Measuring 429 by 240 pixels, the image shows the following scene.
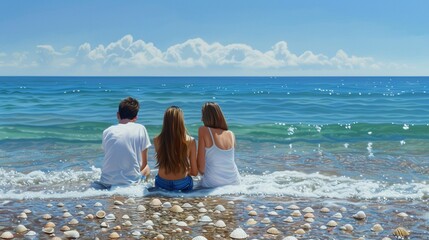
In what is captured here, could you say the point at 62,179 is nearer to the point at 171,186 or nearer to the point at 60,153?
the point at 171,186

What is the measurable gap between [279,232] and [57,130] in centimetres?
1765

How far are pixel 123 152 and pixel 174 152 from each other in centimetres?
89

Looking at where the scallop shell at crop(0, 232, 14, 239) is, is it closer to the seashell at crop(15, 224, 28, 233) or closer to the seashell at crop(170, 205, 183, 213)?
the seashell at crop(15, 224, 28, 233)

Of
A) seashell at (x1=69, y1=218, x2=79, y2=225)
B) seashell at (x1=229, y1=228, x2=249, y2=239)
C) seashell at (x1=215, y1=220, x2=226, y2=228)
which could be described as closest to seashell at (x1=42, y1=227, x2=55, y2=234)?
seashell at (x1=69, y1=218, x2=79, y2=225)

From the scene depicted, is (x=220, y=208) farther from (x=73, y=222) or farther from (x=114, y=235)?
(x=73, y=222)

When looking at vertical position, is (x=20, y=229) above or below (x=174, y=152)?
below

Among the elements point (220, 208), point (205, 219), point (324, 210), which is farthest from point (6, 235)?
point (324, 210)

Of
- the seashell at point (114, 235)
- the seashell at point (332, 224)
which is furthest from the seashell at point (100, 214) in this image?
the seashell at point (332, 224)

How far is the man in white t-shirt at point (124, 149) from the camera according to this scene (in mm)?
9094

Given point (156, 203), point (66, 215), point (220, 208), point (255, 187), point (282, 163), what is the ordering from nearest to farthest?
point (66, 215), point (220, 208), point (156, 203), point (255, 187), point (282, 163)

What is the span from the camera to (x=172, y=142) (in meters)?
9.00

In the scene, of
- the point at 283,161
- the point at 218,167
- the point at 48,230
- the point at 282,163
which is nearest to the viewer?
the point at 48,230

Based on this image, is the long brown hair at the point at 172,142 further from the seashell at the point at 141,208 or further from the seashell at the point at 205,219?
the seashell at the point at 205,219

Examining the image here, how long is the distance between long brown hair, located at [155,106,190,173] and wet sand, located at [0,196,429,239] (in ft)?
2.18
